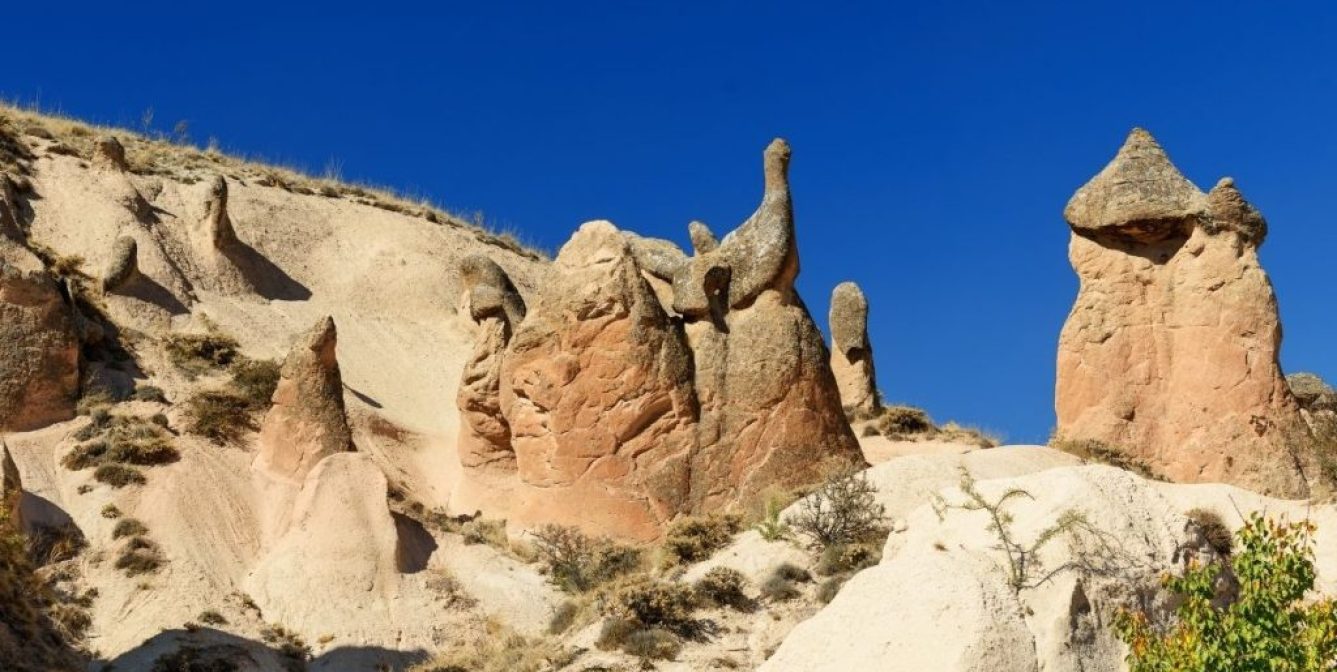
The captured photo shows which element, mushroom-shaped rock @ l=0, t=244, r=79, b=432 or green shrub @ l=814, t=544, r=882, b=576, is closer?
green shrub @ l=814, t=544, r=882, b=576

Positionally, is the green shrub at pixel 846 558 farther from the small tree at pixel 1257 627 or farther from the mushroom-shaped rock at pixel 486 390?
the mushroom-shaped rock at pixel 486 390

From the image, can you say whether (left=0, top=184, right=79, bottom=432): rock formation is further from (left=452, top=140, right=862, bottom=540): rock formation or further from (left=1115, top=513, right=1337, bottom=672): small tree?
(left=1115, top=513, right=1337, bottom=672): small tree

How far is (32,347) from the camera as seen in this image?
2692 cm

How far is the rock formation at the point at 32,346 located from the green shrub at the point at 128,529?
3.11 meters

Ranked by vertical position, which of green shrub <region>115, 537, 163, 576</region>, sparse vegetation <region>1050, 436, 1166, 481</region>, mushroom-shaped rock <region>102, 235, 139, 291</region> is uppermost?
mushroom-shaped rock <region>102, 235, 139, 291</region>

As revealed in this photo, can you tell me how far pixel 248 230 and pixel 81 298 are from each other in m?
8.34

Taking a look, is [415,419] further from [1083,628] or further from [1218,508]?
[1083,628]

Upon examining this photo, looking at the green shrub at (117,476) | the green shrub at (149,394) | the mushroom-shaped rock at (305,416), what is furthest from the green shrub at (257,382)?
the green shrub at (117,476)

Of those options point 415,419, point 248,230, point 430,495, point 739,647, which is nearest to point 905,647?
point 739,647

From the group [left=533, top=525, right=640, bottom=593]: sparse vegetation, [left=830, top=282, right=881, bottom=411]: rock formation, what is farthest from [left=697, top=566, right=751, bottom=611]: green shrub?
[left=830, top=282, right=881, bottom=411]: rock formation

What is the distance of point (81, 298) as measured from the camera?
3120 centimetres

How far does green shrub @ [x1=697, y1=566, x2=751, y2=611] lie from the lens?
1891 cm

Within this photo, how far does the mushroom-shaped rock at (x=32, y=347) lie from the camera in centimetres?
2655

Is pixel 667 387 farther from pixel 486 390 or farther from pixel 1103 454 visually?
pixel 1103 454
